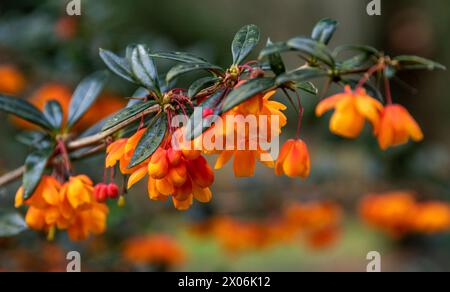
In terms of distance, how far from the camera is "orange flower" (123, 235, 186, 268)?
2.14m

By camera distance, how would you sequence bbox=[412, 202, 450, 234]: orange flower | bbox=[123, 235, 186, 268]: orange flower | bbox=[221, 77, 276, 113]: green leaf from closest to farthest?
bbox=[221, 77, 276, 113]: green leaf < bbox=[123, 235, 186, 268]: orange flower < bbox=[412, 202, 450, 234]: orange flower

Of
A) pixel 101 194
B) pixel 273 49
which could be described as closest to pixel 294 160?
pixel 273 49

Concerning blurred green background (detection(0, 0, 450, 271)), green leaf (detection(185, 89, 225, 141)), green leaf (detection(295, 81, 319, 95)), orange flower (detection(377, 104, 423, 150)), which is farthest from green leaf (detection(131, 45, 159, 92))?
blurred green background (detection(0, 0, 450, 271))

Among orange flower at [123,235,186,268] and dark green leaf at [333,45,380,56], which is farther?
orange flower at [123,235,186,268]

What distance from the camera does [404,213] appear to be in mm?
2352

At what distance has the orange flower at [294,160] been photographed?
1.01 m

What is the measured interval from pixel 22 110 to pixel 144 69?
1.05 feet

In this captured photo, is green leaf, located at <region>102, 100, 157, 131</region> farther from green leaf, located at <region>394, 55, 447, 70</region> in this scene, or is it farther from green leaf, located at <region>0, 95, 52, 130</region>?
green leaf, located at <region>394, 55, 447, 70</region>

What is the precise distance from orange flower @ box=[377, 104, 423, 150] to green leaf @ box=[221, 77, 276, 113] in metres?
0.17

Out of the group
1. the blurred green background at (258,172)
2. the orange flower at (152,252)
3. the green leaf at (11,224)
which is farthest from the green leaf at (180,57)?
the orange flower at (152,252)

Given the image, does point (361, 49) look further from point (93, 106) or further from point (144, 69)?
point (93, 106)

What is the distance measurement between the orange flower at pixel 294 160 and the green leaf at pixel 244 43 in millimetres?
166

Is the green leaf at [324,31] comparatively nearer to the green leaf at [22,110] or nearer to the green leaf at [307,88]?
the green leaf at [307,88]
